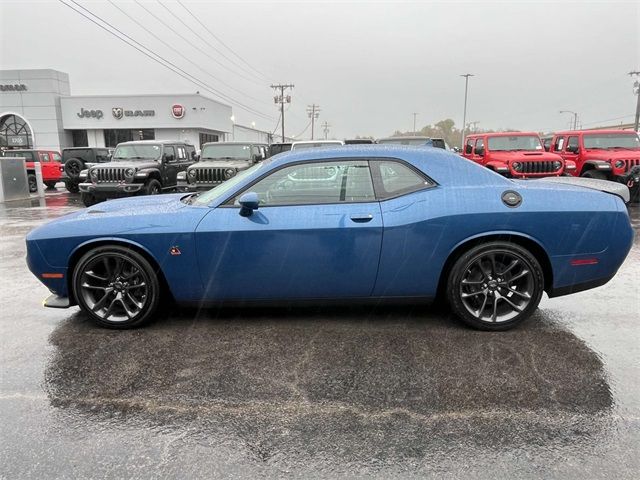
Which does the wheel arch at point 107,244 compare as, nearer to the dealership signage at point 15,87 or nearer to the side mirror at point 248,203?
the side mirror at point 248,203

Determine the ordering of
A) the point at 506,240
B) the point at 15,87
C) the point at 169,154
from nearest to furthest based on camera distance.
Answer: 1. the point at 506,240
2. the point at 169,154
3. the point at 15,87

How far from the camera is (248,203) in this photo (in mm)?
3514

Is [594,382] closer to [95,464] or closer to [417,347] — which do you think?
[417,347]

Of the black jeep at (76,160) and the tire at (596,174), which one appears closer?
the tire at (596,174)

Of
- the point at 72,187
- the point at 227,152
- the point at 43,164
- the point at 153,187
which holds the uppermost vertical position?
the point at 227,152

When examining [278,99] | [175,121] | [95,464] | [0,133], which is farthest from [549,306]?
[278,99]

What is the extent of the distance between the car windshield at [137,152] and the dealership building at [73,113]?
88.8 feet

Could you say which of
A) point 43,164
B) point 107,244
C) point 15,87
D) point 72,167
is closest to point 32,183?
point 72,167

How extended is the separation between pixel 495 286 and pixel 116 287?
3.16 meters

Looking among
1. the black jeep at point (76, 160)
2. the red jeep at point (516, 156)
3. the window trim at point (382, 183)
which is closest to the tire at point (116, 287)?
the window trim at point (382, 183)

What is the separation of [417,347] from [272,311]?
143 cm

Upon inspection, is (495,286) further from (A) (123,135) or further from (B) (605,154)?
(A) (123,135)

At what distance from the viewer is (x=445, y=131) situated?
349ft

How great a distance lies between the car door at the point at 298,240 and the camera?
3539 mm
